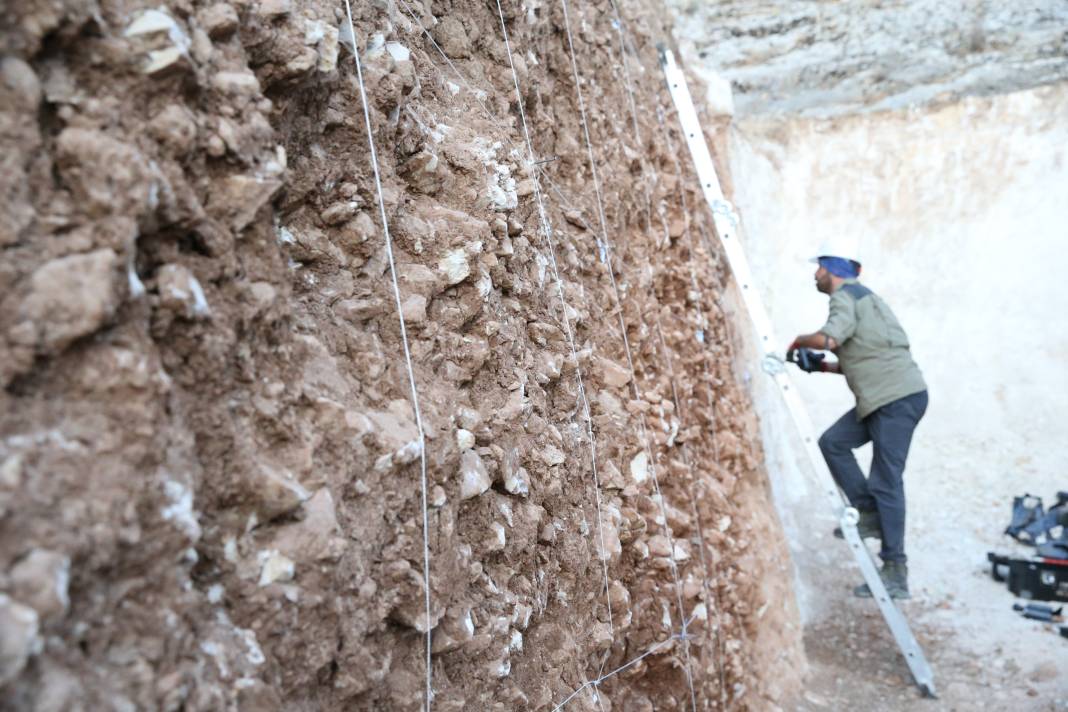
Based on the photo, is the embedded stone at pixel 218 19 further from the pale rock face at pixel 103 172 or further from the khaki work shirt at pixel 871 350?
the khaki work shirt at pixel 871 350

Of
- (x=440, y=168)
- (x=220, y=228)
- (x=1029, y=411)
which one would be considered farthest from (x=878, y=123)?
(x=220, y=228)

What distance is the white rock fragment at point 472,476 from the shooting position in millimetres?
2344

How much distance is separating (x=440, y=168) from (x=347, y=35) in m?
0.51

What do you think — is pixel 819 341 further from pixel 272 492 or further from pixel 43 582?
pixel 43 582

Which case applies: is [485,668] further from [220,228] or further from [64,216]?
[64,216]

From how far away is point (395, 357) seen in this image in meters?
2.34

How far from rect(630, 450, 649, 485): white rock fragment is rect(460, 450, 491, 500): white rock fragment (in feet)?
3.79

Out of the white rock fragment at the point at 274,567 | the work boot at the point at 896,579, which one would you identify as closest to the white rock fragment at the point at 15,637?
the white rock fragment at the point at 274,567

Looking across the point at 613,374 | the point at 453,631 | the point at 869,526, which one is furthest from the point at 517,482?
the point at 869,526

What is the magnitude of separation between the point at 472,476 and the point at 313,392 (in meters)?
0.56

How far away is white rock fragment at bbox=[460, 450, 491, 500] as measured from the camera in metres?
2.34

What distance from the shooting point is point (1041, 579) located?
197 inches

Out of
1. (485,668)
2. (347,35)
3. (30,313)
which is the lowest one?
(485,668)

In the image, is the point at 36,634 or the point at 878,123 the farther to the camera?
the point at 878,123
